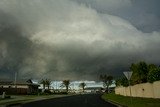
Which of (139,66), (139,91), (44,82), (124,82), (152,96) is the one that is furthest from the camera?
(44,82)

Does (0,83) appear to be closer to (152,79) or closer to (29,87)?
(29,87)

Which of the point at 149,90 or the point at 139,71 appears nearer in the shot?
the point at 149,90

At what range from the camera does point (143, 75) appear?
6962 cm

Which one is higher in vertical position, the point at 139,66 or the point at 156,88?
the point at 139,66

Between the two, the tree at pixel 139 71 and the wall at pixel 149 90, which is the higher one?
the tree at pixel 139 71

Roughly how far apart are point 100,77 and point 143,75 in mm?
120064

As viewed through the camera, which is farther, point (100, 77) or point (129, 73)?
point (100, 77)

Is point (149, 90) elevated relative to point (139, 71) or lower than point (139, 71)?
lower

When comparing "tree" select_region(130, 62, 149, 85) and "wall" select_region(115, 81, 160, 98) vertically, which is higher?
"tree" select_region(130, 62, 149, 85)

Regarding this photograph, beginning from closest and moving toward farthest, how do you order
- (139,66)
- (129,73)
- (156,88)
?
1. (129,73)
2. (156,88)
3. (139,66)

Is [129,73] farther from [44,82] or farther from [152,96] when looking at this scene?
[44,82]

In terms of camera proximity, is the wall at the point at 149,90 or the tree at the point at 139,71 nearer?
the wall at the point at 149,90

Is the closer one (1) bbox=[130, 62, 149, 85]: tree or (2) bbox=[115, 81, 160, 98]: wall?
(2) bbox=[115, 81, 160, 98]: wall

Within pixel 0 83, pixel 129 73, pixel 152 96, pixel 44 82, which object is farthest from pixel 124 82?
pixel 44 82
